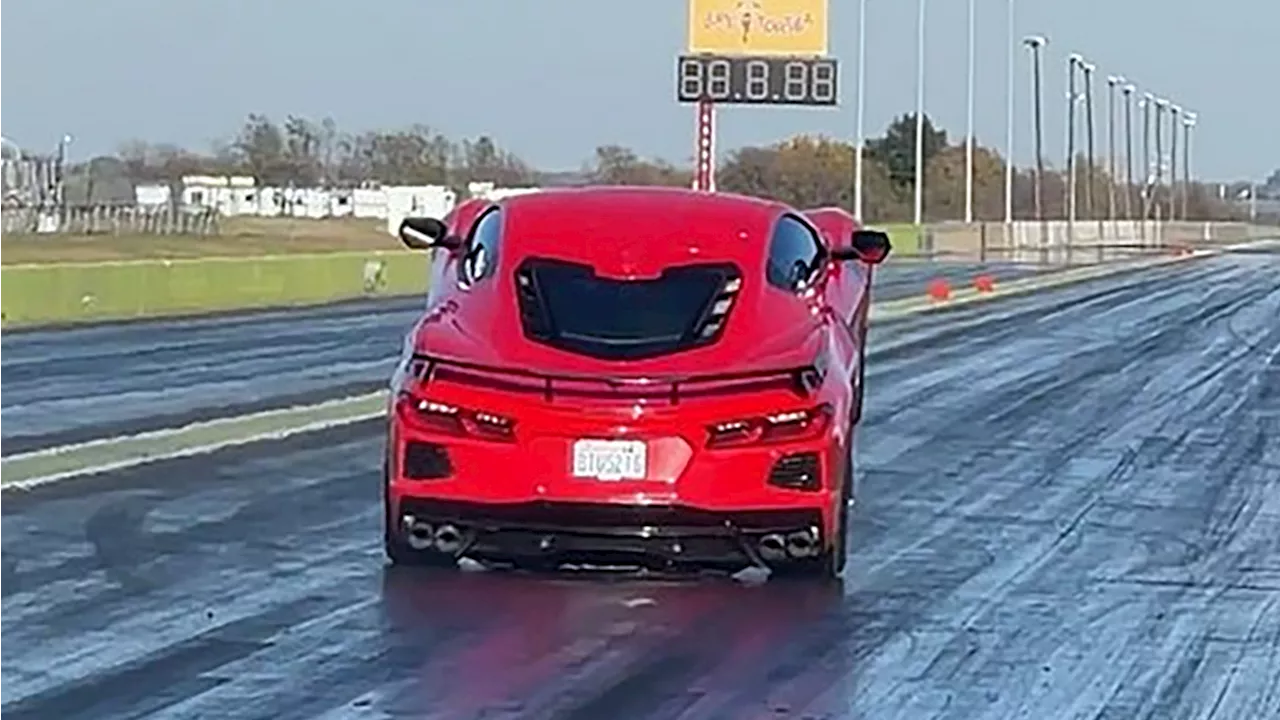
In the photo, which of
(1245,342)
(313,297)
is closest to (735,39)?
(313,297)

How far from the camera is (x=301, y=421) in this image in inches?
869

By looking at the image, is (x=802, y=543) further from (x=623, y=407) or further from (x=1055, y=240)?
(x=1055, y=240)

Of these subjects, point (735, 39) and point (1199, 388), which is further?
point (735, 39)

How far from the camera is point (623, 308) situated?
42.3 ft

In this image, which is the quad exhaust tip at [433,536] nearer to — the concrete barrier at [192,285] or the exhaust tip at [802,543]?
the exhaust tip at [802,543]

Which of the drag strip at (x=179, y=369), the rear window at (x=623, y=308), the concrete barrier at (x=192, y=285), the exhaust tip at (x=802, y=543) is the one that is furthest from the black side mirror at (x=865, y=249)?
the concrete barrier at (x=192, y=285)

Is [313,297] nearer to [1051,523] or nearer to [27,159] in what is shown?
[1051,523]

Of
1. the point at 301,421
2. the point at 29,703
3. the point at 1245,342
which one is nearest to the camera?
the point at 29,703

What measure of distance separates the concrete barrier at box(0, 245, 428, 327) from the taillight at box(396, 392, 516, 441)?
95.3 ft

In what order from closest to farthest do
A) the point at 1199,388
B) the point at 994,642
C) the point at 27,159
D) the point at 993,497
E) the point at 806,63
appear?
the point at 994,642 < the point at 993,497 < the point at 1199,388 < the point at 806,63 < the point at 27,159

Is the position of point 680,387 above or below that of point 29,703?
above

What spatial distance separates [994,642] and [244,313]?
121ft

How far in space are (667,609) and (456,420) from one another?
1266 mm

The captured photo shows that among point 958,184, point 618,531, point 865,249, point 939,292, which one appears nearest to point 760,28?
point 939,292
